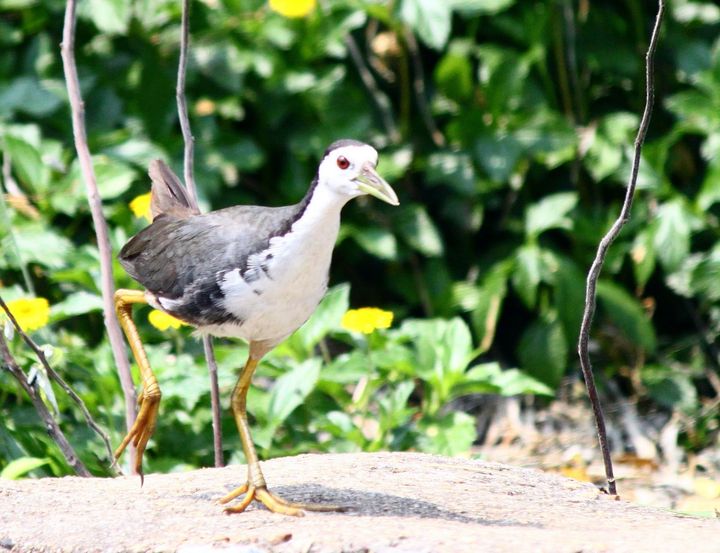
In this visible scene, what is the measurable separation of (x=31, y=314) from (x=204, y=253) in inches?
53.7

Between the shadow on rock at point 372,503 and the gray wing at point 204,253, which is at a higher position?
the gray wing at point 204,253

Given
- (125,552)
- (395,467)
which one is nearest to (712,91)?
(395,467)

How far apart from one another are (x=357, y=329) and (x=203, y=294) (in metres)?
1.40

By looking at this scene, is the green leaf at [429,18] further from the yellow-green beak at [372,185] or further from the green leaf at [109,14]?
the yellow-green beak at [372,185]

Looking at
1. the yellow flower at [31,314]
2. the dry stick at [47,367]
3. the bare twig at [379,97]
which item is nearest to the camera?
the dry stick at [47,367]

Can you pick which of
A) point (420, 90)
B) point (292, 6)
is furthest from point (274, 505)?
point (420, 90)

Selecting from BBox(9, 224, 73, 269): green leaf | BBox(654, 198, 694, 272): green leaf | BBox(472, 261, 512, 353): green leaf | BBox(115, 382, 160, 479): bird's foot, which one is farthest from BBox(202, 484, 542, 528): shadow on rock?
BBox(654, 198, 694, 272): green leaf

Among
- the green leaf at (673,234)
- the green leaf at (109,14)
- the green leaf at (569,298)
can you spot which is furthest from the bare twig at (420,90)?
the green leaf at (109,14)

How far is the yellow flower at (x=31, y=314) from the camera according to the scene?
5.18 metres

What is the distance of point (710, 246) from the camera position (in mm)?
A: 6996

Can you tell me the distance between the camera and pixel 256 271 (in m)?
3.91

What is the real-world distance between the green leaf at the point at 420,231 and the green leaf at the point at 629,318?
920 millimetres

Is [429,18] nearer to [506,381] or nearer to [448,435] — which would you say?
[506,381]

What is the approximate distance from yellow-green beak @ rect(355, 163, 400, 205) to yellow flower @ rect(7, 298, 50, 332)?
1.89 m
